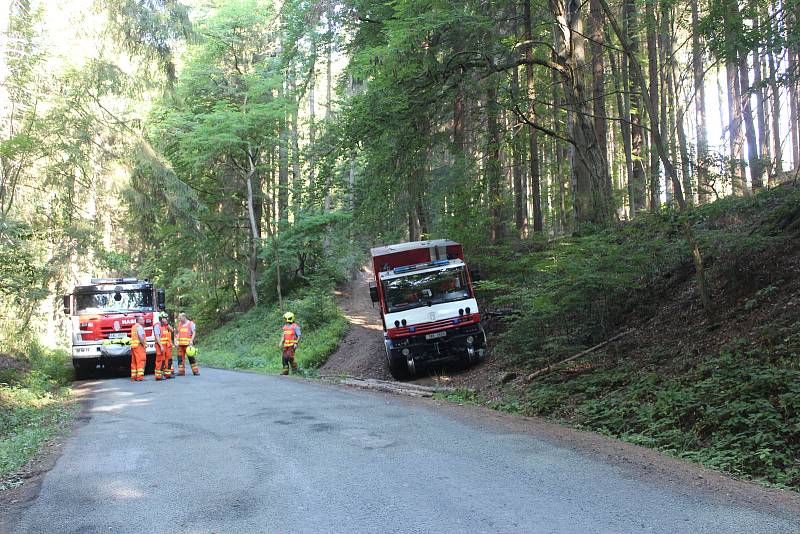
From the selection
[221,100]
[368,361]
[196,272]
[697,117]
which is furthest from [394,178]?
[697,117]

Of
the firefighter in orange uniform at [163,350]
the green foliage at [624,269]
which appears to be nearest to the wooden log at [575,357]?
the green foliage at [624,269]

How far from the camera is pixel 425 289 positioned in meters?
16.7

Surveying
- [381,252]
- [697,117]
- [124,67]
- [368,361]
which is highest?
[697,117]

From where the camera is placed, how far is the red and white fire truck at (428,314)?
1612 centimetres

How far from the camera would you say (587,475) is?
6469 millimetres

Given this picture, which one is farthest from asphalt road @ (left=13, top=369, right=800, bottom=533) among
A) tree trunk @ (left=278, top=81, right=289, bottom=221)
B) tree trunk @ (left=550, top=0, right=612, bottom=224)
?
tree trunk @ (left=278, top=81, right=289, bottom=221)

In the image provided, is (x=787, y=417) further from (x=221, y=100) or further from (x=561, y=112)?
(x=221, y=100)

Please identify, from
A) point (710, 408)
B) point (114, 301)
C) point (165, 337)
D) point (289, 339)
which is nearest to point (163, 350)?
point (165, 337)

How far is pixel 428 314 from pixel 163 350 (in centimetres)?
759

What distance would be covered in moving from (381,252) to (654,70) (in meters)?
9.61

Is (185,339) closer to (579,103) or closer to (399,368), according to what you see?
(399,368)

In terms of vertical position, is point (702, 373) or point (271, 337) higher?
point (702, 373)

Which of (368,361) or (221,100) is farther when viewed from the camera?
(221,100)

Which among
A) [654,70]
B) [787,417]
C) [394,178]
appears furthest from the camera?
[654,70]
